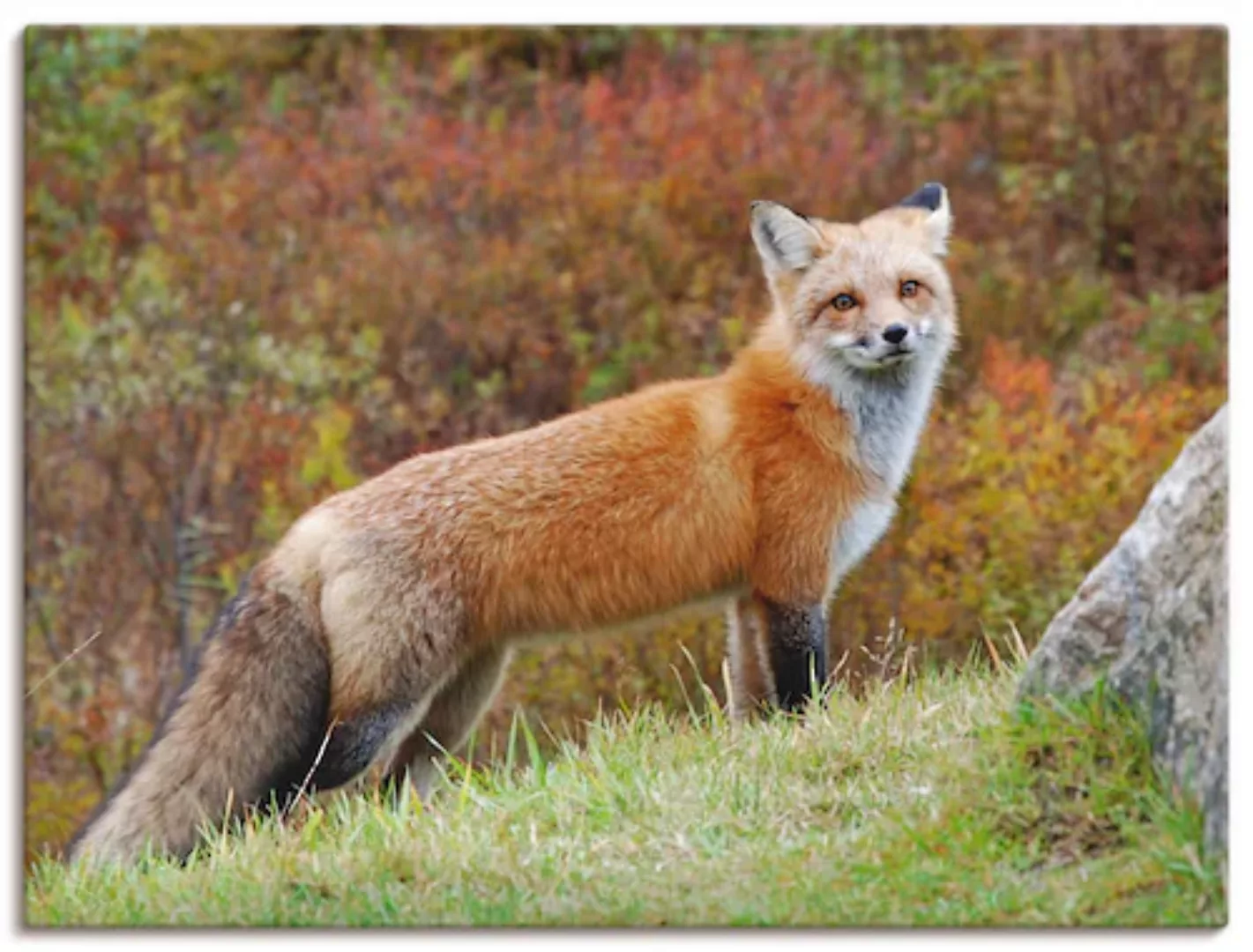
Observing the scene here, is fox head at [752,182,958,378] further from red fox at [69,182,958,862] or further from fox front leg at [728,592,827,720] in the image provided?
fox front leg at [728,592,827,720]

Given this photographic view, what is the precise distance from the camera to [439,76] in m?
10.2

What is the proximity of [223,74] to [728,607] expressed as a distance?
18.3ft

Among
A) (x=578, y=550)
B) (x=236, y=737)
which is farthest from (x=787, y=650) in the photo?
(x=236, y=737)

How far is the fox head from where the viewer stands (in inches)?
219

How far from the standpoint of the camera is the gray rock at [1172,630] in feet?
15.1

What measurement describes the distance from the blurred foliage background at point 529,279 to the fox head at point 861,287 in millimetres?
2394

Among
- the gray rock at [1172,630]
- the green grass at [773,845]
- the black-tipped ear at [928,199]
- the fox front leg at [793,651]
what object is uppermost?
the black-tipped ear at [928,199]

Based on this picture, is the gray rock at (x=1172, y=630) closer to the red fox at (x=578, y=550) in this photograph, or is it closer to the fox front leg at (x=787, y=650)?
the fox front leg at (x=787, y=650)

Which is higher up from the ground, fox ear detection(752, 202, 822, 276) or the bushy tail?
fox ear detection(752, 202, 822, 276)

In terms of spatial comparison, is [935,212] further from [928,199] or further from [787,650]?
[787,650]

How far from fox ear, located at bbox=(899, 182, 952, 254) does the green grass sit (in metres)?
1.42

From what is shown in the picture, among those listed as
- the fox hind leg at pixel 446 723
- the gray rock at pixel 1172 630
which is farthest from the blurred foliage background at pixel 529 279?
the gray rock at pixel 1172 630

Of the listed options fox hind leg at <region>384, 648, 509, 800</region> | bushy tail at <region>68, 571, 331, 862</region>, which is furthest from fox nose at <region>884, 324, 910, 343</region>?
bushy tail at <region>68, 571, 331, 862</region>

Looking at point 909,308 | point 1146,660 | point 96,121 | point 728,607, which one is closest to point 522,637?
point 728,607
